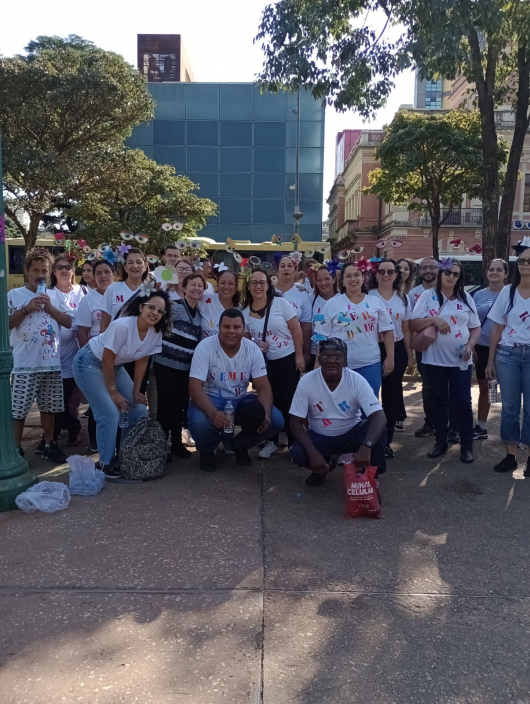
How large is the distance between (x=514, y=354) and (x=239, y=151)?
30.3 m

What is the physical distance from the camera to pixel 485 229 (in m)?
11.0

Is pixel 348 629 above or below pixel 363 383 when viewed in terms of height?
below

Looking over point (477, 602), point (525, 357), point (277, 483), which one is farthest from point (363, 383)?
point (477, 602)

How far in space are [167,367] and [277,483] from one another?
139 cm

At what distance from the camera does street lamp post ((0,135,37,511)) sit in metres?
4.07

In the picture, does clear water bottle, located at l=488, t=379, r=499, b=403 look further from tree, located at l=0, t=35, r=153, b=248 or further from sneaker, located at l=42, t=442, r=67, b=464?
tree, located at l=0, t=35, r=153, b=248

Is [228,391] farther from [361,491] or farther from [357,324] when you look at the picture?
[361,491]

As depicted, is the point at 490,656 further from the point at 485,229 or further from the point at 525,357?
the point at 485,229

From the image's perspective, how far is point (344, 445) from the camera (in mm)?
4414

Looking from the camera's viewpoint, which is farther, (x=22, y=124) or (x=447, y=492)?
(x=22, y=124)

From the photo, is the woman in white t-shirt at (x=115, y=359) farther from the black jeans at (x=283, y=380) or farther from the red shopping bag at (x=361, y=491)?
the red shopping bag at (x=361, y=491)

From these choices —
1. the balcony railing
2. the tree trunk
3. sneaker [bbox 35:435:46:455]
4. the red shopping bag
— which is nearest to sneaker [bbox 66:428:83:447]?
sneaker [bbox 35:435:46:455]

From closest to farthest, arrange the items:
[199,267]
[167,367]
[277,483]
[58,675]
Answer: [58,675] → [277,483] → [167,367] → [199,267]

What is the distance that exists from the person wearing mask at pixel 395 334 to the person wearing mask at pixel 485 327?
0.83m
